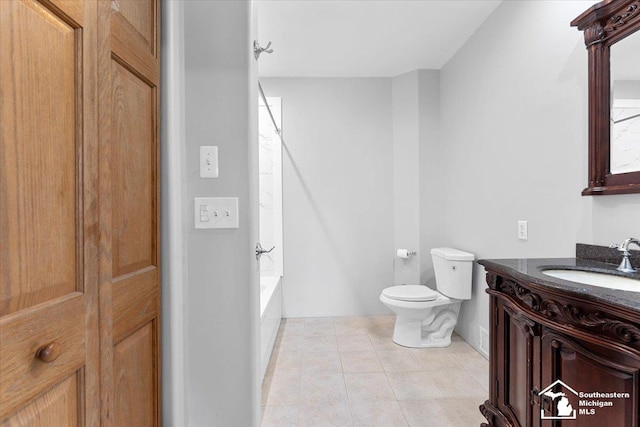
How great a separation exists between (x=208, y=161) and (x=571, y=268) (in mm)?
1485

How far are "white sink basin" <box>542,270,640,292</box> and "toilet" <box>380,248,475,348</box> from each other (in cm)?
129

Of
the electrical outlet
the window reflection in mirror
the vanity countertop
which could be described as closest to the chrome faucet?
the vanity countertop

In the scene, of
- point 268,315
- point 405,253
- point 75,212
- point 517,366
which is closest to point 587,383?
point 517,366

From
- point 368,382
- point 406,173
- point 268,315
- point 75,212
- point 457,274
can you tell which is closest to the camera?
point 75,212

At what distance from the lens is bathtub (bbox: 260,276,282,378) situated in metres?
2.21

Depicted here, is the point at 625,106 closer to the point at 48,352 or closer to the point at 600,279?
the point at 600,279

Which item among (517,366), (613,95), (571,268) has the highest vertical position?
(613,95)

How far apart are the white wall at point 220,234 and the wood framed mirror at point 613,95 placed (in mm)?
1488

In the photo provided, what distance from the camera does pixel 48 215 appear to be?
68 centimetres

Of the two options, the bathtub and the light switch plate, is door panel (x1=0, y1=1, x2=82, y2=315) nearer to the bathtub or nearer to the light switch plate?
the light switch plate

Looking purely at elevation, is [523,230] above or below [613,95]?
below

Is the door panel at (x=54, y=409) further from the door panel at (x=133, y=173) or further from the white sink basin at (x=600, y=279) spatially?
the white sink basin at (x=600, y=279)

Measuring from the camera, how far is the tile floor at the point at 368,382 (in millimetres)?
1835

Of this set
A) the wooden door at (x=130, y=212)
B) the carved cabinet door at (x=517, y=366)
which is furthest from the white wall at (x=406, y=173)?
the wooden door at (x=130, y=212)
